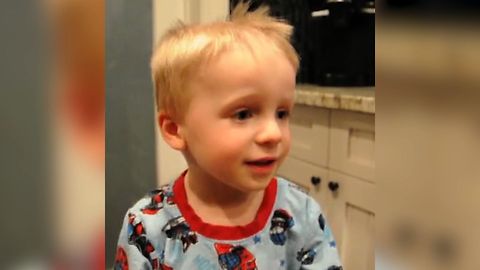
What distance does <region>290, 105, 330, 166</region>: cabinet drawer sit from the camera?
5.46 ft

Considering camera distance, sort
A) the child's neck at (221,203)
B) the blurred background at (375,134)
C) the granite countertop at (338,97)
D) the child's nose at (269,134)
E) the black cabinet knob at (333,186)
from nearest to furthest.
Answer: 1. the blurred background at (375,134)
2. the child's nose at (269,134)
3. the child's neck at (221,203)
4. the granite countertop at (338,97)
5. the black cabinet knob at (333,186)

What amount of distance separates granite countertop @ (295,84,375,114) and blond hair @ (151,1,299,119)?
0.66m

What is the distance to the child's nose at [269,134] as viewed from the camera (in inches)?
26.9

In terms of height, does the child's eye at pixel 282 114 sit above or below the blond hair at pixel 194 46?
below

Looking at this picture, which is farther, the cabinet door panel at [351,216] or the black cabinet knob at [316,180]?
the black cabinet knob at [316,180]

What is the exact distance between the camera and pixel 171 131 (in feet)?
2.55

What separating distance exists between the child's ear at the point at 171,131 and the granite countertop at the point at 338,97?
0.71 meters

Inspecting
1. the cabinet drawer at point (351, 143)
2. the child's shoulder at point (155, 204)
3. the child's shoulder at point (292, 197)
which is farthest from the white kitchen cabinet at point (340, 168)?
the child's shoulder at point (155, 204)

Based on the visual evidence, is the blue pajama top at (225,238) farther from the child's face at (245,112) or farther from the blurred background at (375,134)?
the blurred background at (375,134)

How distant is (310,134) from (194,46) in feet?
3.50

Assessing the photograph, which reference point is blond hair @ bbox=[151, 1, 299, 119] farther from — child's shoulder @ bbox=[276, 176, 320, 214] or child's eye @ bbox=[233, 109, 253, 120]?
child's shoulder @ bbox=[276, 176, 320, 214]

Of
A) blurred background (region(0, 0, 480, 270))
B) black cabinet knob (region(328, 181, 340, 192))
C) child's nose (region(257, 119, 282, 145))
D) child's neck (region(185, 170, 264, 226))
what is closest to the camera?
blurred background (region(0, 0, 480, 270))

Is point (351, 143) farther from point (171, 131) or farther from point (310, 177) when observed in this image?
point (171, 131)

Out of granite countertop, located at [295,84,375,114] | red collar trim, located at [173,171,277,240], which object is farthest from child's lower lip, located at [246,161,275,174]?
granite countertop, located at [295,84,375,114]
